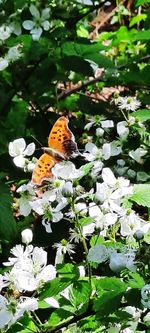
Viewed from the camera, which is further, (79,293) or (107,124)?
(107,124)

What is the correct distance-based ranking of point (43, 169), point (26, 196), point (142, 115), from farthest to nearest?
point (142, 115), point (26, 196), point (43, 169)

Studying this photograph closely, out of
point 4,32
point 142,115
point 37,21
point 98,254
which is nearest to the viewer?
point 98,254

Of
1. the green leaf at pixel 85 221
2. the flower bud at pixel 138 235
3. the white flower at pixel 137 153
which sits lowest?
the white flower at pixel 137 153

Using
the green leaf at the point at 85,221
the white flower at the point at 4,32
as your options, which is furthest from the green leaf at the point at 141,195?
the white flower at the point at 4,32

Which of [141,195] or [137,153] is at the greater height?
[141,195]

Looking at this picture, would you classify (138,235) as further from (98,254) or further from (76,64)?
(76,64)

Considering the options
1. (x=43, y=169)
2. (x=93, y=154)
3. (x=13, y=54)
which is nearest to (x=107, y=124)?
(x=93, y=154)

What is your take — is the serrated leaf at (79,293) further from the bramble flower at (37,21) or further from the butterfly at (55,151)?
the bramble flower at (37,21)

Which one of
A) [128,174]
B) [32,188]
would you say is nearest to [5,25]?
[128,174]
